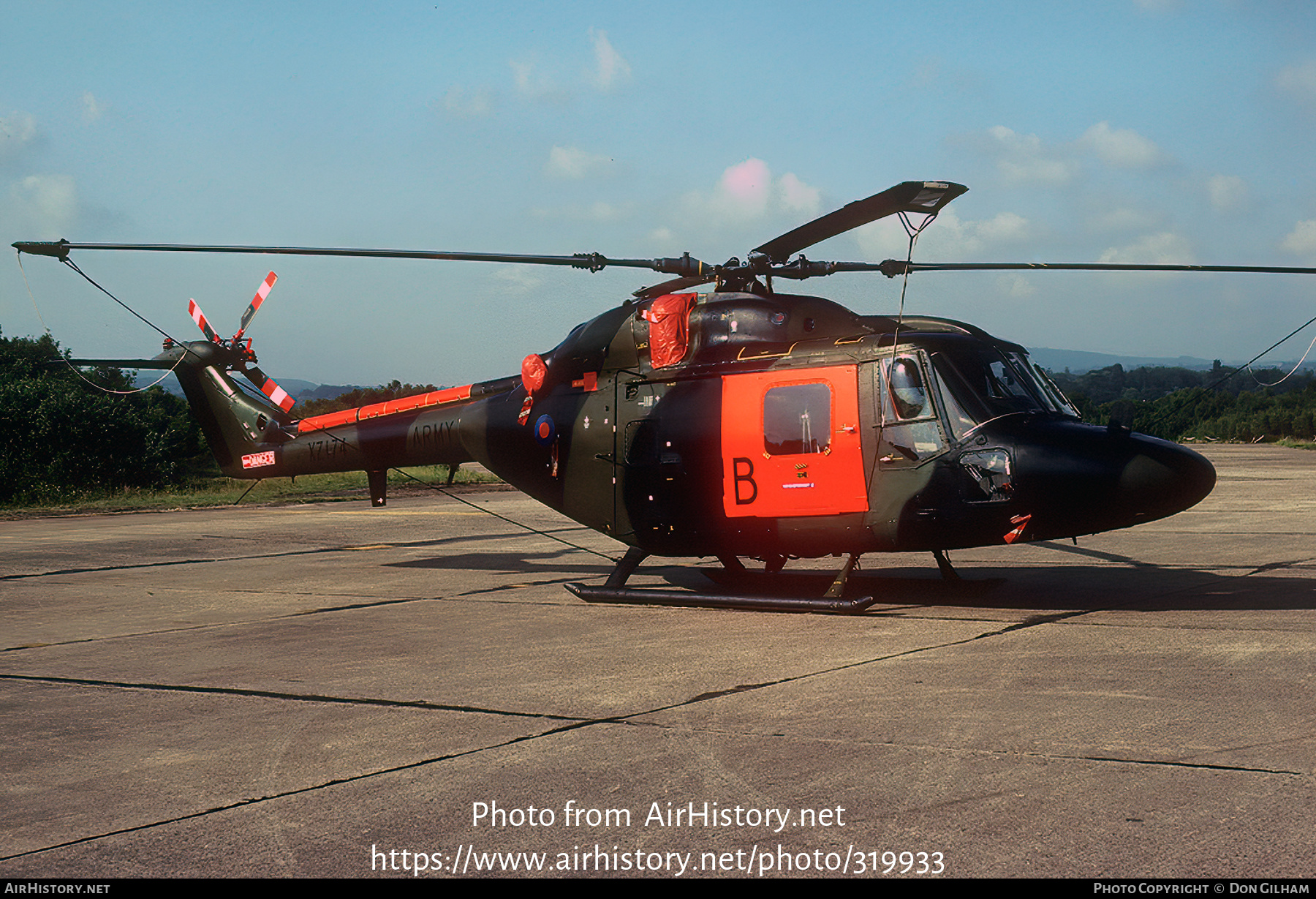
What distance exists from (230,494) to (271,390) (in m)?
16.7

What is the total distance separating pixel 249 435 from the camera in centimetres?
1711

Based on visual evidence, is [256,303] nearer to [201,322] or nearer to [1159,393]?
[201,322]

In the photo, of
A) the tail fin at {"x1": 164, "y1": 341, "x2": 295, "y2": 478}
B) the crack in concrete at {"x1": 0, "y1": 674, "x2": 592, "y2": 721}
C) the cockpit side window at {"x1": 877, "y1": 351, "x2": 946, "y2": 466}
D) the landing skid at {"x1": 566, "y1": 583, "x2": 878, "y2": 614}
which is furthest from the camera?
the tail fin at {"x1": 164, "y1": 341, "x2": 295, "y2": 478}

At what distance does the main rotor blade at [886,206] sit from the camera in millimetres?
9133

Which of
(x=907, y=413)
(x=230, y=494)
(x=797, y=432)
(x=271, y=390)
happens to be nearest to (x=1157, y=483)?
(x=907, y=413)

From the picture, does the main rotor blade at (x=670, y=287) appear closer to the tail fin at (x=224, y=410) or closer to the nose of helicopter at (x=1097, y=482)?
the nose of helicopter at (x=1097, y=482)

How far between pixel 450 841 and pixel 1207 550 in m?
13.6

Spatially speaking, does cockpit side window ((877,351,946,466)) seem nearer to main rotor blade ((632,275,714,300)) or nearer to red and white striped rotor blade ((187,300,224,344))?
main rotor blade ((632,275,714,300))

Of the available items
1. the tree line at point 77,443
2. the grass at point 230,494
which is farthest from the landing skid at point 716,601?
the tree line at point 77,443

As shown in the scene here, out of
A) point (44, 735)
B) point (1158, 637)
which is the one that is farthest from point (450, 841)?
point (1158, 637)

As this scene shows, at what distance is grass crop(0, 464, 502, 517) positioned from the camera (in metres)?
28.5

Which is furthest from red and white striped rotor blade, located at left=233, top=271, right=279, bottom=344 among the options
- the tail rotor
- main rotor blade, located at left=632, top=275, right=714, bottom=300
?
main rotor blade, located at left=632, top=275, right=714, bottom=300

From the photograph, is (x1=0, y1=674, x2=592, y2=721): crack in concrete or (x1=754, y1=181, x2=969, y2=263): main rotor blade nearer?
(x1=0, y1=674, x2=592, y2=721): crack in concrete

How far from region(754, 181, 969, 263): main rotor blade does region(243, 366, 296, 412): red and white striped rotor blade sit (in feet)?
31.8
